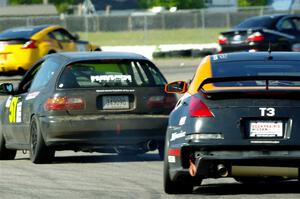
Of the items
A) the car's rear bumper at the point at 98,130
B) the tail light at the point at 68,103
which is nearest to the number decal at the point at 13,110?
the car's rear bumper at the point at 98,130

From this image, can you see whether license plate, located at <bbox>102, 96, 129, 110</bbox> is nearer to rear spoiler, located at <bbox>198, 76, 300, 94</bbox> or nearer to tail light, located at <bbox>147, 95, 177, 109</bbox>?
tail light, located at <bbox>147, 95, 177, 109</bbox>

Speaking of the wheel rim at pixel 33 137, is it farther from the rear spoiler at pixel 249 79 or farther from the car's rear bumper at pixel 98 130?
the rear spoiler at pixel 249 79

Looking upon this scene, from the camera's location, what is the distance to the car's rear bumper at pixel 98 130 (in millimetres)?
13438

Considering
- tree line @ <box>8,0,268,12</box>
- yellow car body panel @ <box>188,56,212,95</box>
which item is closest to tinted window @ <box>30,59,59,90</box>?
yellow car body panel @ <box>188,56,212,95</box>

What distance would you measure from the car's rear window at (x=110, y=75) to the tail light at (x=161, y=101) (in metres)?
0.19

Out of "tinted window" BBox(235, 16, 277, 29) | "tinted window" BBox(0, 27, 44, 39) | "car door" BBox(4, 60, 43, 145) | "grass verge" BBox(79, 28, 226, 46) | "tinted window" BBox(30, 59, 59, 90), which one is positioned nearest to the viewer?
"tinted window" BBox(30, 59, 59, 90)

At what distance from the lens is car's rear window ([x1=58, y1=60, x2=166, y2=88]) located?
45.1 feet

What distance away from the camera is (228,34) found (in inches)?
1458

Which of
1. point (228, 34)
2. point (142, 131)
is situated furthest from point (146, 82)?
point (228, 34)

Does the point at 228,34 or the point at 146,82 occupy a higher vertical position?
the point at 146,82

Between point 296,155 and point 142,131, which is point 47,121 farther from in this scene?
point 296,155

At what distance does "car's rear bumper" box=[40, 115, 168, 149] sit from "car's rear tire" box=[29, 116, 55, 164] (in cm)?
8

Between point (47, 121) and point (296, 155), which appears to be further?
point (47, 121)

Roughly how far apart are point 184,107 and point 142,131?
3340 mm
